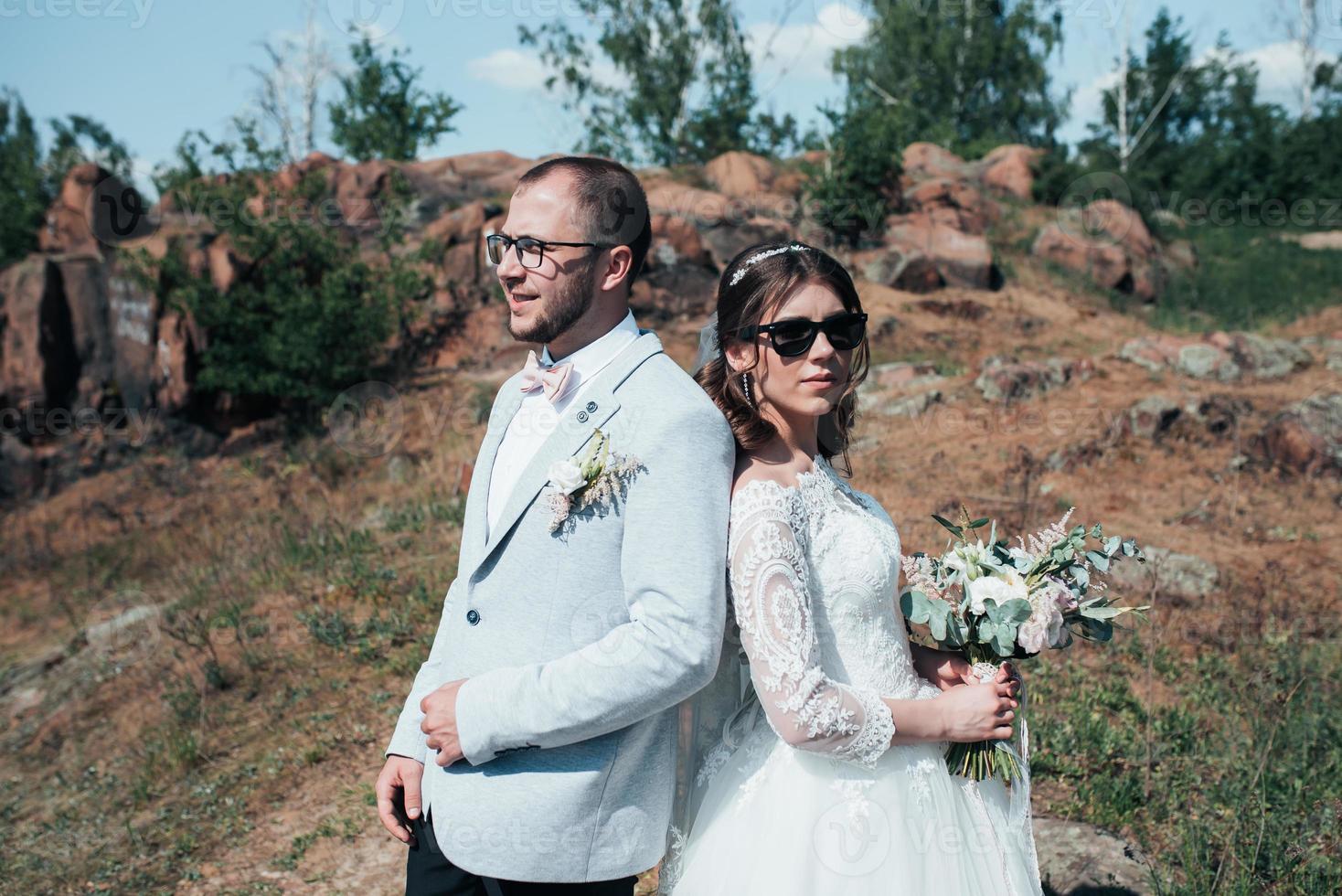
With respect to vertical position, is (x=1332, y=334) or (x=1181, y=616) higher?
(x=1332, y=334)

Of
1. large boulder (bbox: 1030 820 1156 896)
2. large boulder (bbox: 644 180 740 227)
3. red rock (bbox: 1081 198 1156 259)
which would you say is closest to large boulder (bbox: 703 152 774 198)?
large boulder (bbox: 644 180 740 227)

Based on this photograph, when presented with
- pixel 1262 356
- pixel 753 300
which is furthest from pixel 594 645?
pixel 1262 356

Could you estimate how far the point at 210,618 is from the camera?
274 inches

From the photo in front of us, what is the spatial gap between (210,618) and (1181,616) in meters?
6.17

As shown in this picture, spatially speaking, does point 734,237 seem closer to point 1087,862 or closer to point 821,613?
point 1087,862

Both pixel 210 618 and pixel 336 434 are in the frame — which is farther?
pixel 336 434

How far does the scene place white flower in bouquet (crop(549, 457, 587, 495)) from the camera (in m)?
1.85

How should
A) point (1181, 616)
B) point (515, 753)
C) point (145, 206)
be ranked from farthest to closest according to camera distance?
point (145, 206) < point (1181, 616) < point (515, 753)

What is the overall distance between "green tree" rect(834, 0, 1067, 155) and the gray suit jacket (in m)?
34.8

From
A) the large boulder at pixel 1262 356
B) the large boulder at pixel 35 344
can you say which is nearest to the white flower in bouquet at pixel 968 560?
the large boulder at pixel 1262 356

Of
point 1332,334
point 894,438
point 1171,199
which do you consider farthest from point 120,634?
point 1171,199

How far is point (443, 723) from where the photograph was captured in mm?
1876

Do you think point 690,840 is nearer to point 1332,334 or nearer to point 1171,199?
point 1332,334

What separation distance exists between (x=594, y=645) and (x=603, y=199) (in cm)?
85
